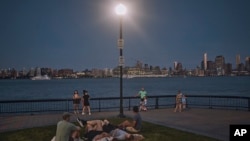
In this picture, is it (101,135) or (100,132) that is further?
(100,132)

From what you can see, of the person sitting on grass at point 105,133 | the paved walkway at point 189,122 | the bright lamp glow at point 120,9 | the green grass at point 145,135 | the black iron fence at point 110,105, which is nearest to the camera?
the person sitting on grass at point 105,133

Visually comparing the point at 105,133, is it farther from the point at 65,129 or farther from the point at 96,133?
the point at 65,129

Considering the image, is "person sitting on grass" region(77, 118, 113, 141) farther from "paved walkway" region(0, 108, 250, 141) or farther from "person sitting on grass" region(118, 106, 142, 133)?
"paved walkway" region(0, 108, 250, 141)

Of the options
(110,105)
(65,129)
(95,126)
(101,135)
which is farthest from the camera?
(110,105)

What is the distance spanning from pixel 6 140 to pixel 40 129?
77.0 inches

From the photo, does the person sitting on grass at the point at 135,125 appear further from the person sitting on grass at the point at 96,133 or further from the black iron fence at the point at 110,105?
the black iron fence at the point at 110,105

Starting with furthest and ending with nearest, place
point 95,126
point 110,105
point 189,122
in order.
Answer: point 110,105 → point 189,122 → point 95,126

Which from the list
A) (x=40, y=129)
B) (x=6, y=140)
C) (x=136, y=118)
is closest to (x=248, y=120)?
(x=136, y=118)

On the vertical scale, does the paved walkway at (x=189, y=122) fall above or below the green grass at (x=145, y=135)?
below

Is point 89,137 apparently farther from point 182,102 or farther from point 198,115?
point 182,102

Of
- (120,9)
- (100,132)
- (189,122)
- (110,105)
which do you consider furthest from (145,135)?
(110,105)

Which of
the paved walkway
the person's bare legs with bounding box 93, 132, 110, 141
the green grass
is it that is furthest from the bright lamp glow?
the person's bare legs with bounding box 93, 132, 110, 141

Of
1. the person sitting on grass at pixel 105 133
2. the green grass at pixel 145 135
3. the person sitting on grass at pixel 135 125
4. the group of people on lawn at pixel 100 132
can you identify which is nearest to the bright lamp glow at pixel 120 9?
the person sitting on grass at pixel 135 125

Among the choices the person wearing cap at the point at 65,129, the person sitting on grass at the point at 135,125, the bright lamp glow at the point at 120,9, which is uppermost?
the bright lamp glow at the point at 120,9
